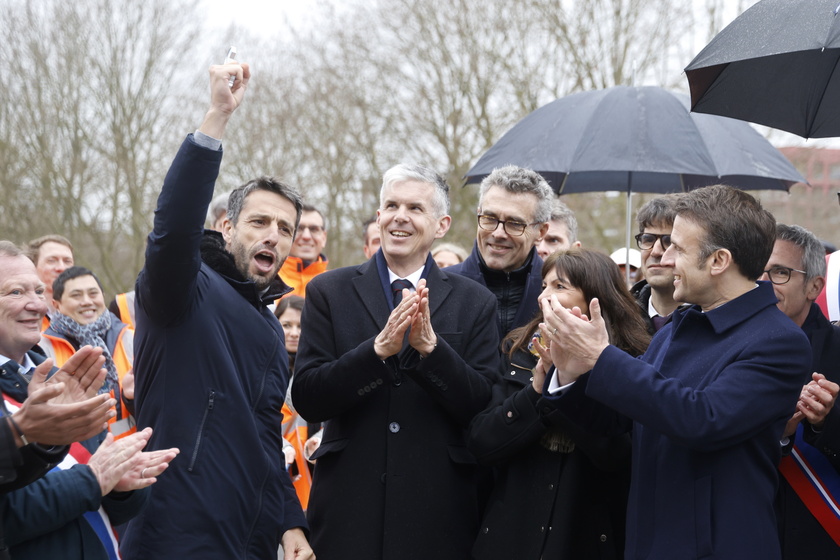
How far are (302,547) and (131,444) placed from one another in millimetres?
1008

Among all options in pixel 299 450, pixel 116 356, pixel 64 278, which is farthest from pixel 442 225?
pixel 64 278

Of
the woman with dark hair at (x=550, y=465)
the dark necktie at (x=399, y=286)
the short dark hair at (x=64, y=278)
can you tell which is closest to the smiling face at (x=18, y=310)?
the dark necktie at (x=399, y=286)

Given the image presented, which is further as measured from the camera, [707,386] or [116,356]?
[116,356]

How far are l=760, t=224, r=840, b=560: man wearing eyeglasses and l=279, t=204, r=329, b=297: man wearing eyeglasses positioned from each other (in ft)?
13.6

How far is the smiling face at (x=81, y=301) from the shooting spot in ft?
21.2

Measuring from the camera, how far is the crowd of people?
317cm

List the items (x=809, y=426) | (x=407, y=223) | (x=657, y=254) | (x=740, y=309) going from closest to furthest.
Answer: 1. (x=740, y=309)
2. (x=809, y=426)
3. (x=407, y=223)
4. (x=657, y=254)

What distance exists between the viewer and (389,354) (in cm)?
376

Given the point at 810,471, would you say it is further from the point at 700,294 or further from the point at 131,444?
the point at 131,444

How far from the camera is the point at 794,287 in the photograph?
4402 millimetres

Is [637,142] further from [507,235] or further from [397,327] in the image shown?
[397,327]

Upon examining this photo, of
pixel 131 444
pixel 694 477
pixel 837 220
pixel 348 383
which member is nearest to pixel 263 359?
pixel 348 383

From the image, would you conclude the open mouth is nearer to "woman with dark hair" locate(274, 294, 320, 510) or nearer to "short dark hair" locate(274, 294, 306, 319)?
"woman with dark hair" locate(274, 294, 320, 510)

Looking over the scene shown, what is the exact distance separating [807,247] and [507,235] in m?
1.36
